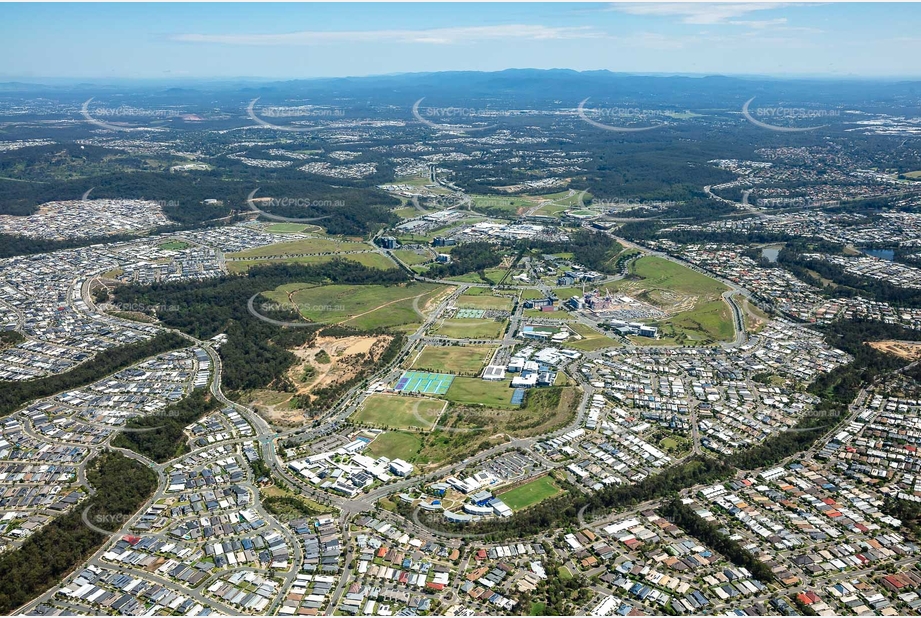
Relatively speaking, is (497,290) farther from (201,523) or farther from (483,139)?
(483,139)

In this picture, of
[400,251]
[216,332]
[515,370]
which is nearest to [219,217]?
[400,251]
